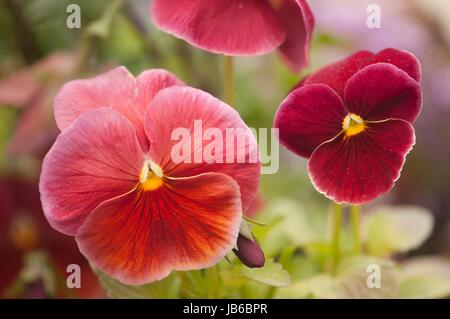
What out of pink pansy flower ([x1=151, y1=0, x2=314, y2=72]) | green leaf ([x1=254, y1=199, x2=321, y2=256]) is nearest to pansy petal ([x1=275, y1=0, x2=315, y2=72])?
pink pansy flower ([x1=151, y1=0, x2=314, y2=72])

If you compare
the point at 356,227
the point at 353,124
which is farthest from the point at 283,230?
the point at 353,124

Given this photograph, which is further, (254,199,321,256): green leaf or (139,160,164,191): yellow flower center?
(254,199,321,256): green leaf

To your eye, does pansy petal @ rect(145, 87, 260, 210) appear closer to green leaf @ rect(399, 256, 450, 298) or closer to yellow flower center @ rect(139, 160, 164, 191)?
yellow flower center @ rect(139, 160, 164, 191)

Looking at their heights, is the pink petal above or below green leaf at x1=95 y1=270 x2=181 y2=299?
above

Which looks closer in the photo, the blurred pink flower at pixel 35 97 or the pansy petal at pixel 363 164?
the pansy petal at pixel 363 164

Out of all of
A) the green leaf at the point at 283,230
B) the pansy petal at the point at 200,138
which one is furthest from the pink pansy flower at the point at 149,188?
the green leaf at the point at 283,230

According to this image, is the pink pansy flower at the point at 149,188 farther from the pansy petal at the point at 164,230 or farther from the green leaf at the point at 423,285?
the green leaf at the point at 423,285
